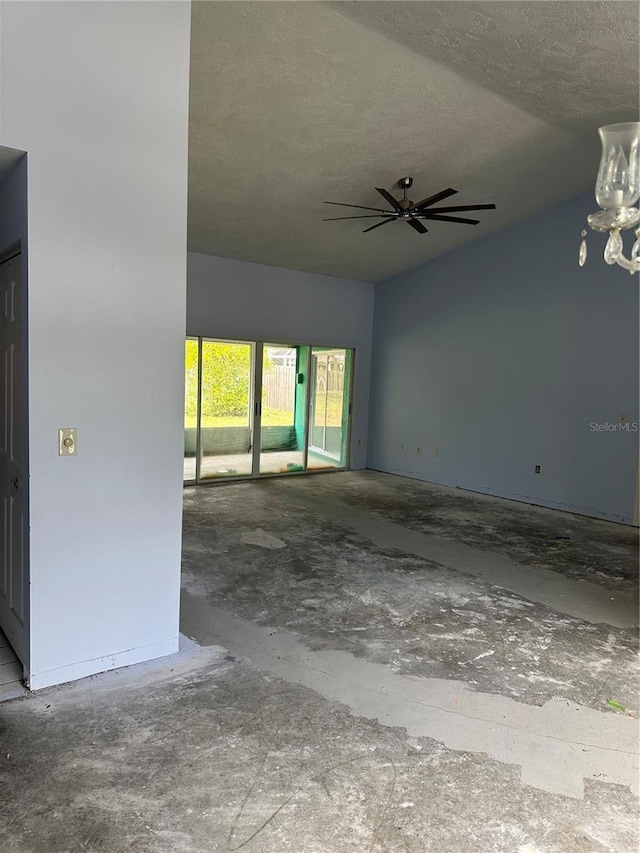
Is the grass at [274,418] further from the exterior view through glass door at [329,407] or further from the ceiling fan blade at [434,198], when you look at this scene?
the ceiling fan blade at [434,198]

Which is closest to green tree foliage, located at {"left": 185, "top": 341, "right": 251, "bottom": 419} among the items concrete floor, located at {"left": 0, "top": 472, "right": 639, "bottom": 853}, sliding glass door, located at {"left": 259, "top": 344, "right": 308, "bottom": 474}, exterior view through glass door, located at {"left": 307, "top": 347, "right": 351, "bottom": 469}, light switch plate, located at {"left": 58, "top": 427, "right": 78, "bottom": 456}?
sliding glass door, located at {"left": 259, "top": 344, "right": 308, "bottom": 474}

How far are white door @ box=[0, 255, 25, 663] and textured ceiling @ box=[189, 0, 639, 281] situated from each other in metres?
2.00

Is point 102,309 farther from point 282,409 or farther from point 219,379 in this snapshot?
point 282,409

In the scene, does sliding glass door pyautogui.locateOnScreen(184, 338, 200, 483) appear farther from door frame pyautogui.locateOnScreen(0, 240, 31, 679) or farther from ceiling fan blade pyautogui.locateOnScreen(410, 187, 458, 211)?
door frame pyautogui.locateOnScreen(0, 240, 31, 679)

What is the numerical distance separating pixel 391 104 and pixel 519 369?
3.73 m

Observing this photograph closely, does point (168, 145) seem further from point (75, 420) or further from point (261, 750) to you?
point (261, 750)

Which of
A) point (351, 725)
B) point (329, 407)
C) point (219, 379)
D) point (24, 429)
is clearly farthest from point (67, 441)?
point (329, 407)

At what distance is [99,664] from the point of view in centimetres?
243

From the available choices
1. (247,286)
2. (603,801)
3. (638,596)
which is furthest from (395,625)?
(247,286)

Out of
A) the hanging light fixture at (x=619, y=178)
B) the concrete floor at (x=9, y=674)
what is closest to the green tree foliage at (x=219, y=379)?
the concrete floor at (x=9, y=674)

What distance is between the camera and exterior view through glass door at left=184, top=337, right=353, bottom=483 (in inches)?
274

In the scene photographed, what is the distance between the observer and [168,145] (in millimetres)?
2387

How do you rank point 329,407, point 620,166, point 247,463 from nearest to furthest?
point 620,166
point 247,463
point 329,407

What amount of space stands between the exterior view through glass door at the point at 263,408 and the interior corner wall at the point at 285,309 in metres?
0.16
